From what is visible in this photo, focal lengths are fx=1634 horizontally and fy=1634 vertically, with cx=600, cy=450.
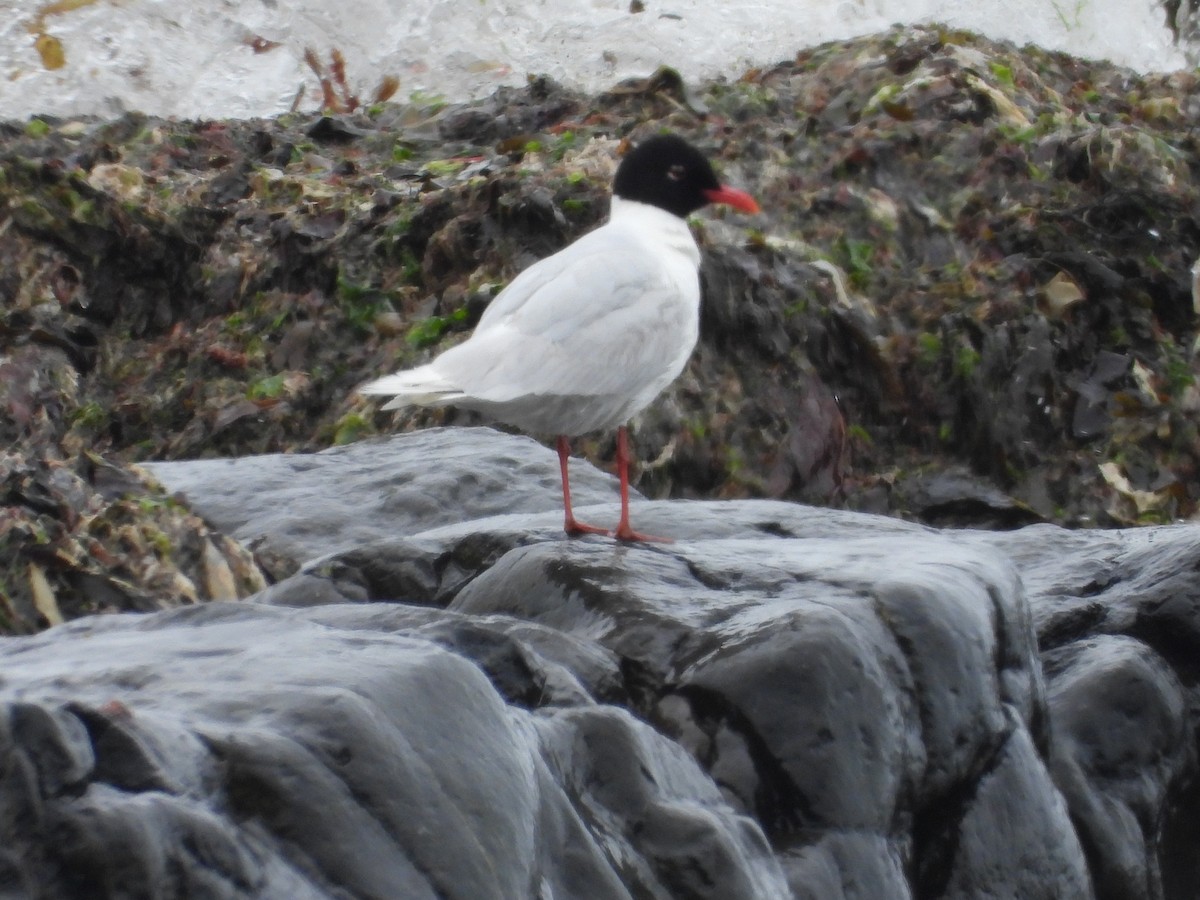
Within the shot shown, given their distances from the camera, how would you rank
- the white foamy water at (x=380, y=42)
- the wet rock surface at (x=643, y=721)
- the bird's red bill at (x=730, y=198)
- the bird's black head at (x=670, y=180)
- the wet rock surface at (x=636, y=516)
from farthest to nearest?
1. the white foamy water at (x=380, y=42)
2. the bird's red bill at (x=730, y=198)
3. the bird's black head at (x=670, y=180)
4. the wet rock surface at (x=636, y=516)
5. the wet rock surface at (x=643, y=721)

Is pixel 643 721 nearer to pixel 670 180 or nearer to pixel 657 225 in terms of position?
pixel 657 225

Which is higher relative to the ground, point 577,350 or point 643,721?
point 577,350

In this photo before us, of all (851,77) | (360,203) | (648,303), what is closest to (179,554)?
(648,303)

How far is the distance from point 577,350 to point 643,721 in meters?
1.72

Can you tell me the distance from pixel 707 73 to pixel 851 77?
1.80m

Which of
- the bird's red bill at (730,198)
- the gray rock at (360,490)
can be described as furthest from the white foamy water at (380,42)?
the bird's red bill at (730,198)

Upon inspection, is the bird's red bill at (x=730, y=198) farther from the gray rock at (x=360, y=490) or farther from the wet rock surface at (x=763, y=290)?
the wet rock surface at (x=763, y=290)

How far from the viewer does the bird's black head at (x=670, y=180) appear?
5605 millimetres

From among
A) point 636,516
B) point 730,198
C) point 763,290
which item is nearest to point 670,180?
point 730,198

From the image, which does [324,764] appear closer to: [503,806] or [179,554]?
[503,806]

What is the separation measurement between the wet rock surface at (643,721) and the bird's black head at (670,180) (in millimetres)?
1082

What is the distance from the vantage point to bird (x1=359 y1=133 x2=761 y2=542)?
15.2ft

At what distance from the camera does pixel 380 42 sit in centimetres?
1281

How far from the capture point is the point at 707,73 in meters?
12.1
